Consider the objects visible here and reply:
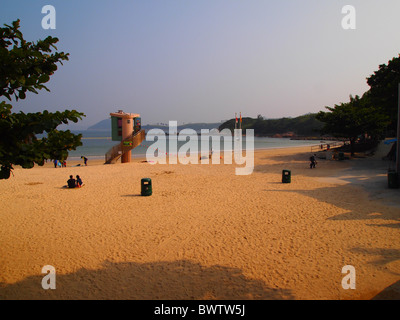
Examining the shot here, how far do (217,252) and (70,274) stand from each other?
3877 mm

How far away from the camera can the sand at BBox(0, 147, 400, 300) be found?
6023mm

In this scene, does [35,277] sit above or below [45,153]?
below

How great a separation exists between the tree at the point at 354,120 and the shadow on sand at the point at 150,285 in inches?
1037

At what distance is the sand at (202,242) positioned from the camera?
602cm

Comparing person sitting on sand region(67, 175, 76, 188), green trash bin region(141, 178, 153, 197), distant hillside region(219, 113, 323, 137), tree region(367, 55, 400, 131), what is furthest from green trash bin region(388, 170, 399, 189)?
distant hillside region(219, 113, 323, 137)

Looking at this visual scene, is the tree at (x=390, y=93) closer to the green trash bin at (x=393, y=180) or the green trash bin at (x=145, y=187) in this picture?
the green trash bin at (x=393, y=180)

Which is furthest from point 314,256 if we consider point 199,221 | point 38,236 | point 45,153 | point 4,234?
point 4,234

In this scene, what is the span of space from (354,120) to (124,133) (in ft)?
80.2

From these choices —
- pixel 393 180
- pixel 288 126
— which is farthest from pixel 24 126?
pixel 288 126

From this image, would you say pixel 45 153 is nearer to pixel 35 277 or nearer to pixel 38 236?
pixel 35 277

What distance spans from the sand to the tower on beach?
1496 centimetres

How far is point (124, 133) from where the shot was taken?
30000 millimetres
